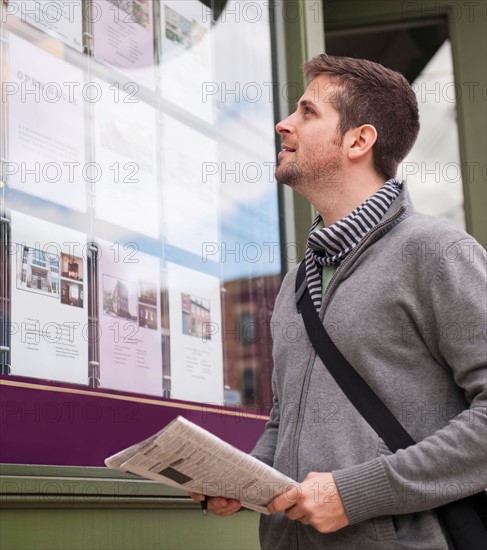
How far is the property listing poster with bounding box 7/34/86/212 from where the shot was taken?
2900 millimetres

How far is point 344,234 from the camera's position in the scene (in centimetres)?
236

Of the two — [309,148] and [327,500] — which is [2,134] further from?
[327,500]

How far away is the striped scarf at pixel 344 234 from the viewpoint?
7.72 ft

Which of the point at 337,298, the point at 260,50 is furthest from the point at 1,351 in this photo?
the point at 260,50

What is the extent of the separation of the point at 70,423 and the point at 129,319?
501 mm

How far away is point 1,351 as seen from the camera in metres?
2.71

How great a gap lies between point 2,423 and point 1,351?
0.69 feet

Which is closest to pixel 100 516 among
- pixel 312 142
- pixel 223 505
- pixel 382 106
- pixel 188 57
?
pixel 223 505

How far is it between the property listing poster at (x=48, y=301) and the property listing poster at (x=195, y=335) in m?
0.49

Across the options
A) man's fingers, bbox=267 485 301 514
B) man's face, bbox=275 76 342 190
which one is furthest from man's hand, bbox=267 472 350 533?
man's face, bbox=275 76 342 190

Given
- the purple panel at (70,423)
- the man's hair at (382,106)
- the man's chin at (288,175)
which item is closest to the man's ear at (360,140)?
the man's hair at (382,106)

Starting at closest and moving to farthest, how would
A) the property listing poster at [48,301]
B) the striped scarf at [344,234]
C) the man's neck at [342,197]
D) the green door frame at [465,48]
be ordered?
1. the striped scarf at [344,234]
2. the man's neck at [342,197]
3. the property listing poster at [48,301]
4. the green door frame at [465,48]

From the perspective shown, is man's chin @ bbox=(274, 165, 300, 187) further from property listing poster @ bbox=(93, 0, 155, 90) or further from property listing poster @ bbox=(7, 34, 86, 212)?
property listing poster @ bbox=(93, 0, 155, 90)

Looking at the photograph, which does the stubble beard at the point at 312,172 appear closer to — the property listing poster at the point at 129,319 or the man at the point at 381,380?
the man at the point at 381,380
